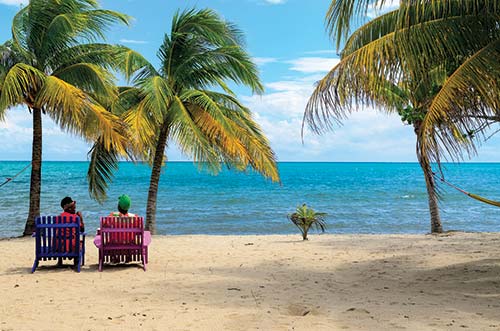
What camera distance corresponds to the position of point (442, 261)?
8.76 meters

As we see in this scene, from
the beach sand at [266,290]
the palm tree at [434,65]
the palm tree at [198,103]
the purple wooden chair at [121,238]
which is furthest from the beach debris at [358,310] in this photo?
the palm tree at [198,103]

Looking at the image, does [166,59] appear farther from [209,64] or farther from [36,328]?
[36,328]

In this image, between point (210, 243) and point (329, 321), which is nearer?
point (329, 321)

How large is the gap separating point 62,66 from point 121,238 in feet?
23.9

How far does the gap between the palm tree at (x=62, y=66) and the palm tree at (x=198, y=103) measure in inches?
29.1

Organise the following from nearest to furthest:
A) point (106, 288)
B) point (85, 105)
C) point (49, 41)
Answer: point (106, 288)
point (85, 105)
point (49, 41)

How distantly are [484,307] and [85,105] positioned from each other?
9.72 metres

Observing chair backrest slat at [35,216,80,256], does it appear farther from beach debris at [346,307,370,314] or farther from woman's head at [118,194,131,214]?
beach debris at [346,307,370,314]

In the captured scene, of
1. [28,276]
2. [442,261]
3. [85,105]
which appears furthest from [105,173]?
[442,261]

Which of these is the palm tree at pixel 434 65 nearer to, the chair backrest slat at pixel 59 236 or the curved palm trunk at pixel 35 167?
the chair backrest slat at pixel 59 236

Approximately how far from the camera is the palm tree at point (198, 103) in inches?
508

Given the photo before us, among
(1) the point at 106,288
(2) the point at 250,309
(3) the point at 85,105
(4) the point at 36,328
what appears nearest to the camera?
(4) the point at 36,328

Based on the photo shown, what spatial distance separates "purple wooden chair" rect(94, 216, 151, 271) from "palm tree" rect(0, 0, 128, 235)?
445cm

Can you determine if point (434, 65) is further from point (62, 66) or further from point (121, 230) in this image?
point (62, 66)
